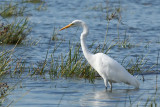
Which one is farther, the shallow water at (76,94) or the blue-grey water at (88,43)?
the blue-grey water at (88,43)

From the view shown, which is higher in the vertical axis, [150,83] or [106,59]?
[106,59]

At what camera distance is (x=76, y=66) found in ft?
26.6

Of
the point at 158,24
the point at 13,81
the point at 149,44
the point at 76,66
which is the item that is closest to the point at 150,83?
the point at 76,66

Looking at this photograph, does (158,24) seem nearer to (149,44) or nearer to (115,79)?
(149,44)

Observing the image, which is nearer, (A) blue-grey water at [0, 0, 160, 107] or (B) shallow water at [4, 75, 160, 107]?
(B) shallow water at [4, 75, 160, 107]

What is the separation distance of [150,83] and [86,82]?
4.18ft

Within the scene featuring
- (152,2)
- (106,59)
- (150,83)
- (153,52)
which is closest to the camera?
(106,59)

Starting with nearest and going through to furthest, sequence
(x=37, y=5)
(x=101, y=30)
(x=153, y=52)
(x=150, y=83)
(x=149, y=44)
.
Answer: (x=150, y=83) → (x=153, y=52) → (x=149, y=44) → (x=101, y=30) → (x=37, y=5)

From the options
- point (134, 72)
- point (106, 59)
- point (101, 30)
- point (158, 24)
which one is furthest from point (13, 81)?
point (158, 24)

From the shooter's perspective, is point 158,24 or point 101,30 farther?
point 158,24

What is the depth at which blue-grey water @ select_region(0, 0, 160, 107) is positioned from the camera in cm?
666

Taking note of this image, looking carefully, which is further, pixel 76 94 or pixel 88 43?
pixel 88 43

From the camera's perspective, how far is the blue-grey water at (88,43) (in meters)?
6.66

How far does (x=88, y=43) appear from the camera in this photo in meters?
13.4
